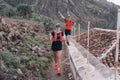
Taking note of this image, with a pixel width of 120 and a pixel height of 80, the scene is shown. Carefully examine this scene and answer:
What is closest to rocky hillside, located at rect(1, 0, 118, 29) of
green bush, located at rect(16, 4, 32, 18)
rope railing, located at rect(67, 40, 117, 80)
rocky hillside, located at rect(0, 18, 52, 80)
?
green bush, located at rect(16, 4, 32, 18)

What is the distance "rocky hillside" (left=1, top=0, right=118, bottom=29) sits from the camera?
6381 centimetres

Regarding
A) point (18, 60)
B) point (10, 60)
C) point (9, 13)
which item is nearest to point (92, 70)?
point (18, 60)

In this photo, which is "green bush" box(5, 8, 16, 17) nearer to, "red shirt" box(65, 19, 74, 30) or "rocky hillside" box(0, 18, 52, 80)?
"rocky hillside" box(0, 18, 52, 80)

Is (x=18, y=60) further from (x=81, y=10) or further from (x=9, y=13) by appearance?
(x=81, y=10)

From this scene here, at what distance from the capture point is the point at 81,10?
7100cm

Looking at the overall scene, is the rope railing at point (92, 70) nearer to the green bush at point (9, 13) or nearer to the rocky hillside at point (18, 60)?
the rocky hillside at point (18, 60)

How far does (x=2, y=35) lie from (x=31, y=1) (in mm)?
49808

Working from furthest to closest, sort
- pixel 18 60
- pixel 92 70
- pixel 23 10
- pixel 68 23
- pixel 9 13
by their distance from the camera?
pixel 23 10 < pixel 9 13 < pixel 68 23 < pixel 18 60 < pixel 92 70

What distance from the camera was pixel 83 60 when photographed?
43.1 ft

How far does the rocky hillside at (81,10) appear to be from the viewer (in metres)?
63.8

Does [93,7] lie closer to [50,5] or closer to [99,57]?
[50,5]

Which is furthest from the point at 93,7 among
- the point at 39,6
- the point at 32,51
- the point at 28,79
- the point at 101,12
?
the point at 28,79

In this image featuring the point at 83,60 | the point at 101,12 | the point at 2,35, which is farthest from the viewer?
the point at 101,12

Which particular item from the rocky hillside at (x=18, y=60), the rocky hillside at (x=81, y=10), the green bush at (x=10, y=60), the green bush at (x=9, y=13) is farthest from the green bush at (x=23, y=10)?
the green bush at (x=10, y=60)
